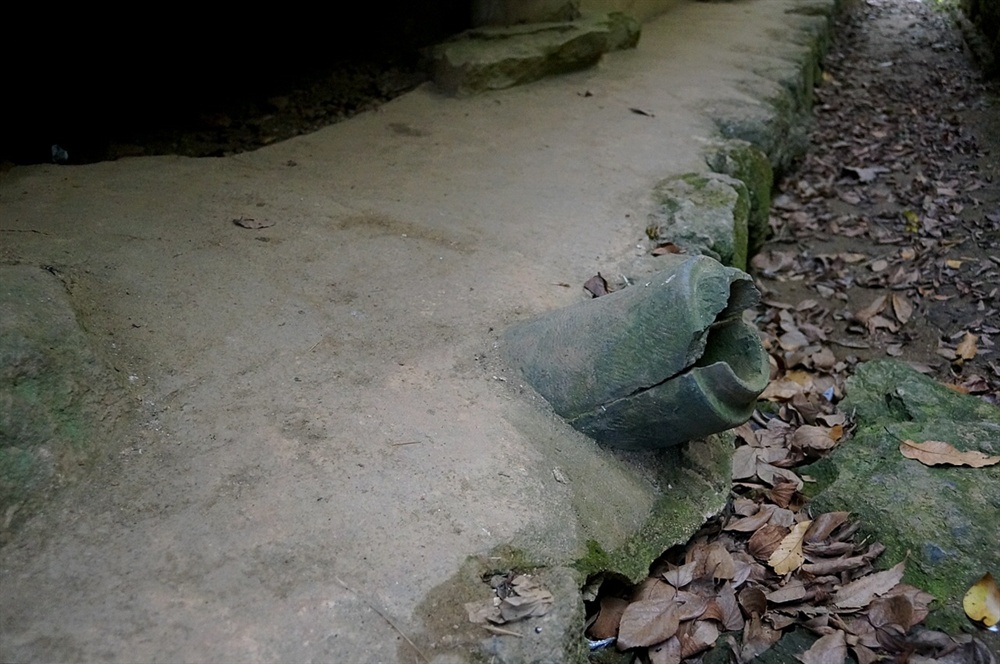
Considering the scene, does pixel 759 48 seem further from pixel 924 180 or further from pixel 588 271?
pixel 588 271

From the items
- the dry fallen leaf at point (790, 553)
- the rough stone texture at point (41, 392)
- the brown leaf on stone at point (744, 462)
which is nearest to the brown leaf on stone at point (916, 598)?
the dry fallen leaf at point (790, 553)

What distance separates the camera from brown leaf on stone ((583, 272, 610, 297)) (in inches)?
111

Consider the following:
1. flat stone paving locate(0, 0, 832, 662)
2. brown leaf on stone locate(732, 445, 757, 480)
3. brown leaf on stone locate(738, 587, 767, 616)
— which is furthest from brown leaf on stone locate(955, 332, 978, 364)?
brown leaf on stone locate(738, 587, 767, 616)

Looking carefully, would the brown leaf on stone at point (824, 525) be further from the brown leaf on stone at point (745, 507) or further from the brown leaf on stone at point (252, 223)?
the brown leaf on stone at point (252, 223)

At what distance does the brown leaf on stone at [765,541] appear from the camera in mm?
2271

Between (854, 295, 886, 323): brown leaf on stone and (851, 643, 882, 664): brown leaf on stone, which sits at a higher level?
(851, 643, 882, 664): brown leaf on stone

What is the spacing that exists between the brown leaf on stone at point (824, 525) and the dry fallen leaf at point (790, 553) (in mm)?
19

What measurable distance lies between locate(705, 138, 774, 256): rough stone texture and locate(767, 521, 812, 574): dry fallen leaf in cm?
210

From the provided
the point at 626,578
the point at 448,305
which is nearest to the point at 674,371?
the point at 626,578

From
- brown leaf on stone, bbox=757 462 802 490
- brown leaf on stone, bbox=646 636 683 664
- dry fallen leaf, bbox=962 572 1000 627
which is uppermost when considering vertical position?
dry fallen leaf, bbox=962 572 1000 627

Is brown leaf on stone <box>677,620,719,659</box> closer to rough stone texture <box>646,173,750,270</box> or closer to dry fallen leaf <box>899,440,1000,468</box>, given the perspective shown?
dry fallen leaf <box>899,440,1000,468</box>

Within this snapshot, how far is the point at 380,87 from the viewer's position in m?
5.12

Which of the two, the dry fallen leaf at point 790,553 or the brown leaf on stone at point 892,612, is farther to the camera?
the dry fallen leaf at point 790,553

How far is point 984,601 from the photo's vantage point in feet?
6.41
